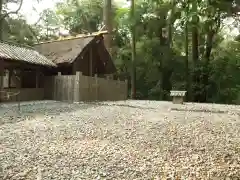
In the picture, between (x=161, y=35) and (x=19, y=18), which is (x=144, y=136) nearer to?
(x=161, y=35)

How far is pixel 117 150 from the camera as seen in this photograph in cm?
494

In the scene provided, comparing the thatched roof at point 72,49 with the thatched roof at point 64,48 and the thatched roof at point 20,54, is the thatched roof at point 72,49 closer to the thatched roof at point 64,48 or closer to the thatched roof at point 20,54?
the thatched roof at point 64,48

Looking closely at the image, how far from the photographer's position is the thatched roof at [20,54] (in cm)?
1347

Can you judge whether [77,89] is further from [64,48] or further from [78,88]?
[64,48]

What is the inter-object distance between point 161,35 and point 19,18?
444 inches

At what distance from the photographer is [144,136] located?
606 cm

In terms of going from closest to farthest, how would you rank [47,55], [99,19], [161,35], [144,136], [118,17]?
[144,136] → [47,55] → [118,17] → [161,35] → [99,19]

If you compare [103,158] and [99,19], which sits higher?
[99,19]

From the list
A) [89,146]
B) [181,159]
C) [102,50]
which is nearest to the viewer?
[181,159]

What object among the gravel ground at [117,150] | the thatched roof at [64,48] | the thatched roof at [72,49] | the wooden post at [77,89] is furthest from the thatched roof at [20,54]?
the gravel ground at [117,150]

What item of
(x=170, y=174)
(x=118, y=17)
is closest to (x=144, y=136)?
(x=170, y=174)

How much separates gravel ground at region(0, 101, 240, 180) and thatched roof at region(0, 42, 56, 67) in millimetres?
6450

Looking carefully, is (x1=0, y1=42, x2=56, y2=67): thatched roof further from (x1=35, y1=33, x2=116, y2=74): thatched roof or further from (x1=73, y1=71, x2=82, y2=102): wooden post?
(x1=73, y1=71, x2=82, y2=102): wooden post

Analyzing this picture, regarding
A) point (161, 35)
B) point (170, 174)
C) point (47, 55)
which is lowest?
point (170, 174)
